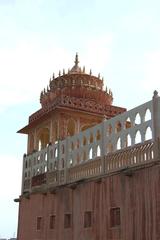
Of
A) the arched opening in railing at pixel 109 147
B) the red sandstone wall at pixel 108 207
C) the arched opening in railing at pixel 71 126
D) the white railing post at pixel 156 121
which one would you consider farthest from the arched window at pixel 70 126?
the white railing post at pixel 156 121

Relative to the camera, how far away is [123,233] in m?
11.6

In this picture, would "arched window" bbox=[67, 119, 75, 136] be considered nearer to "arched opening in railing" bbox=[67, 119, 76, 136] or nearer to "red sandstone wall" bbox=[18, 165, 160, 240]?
"arched opening in railing" bbox=[67, 119, 76, 136]

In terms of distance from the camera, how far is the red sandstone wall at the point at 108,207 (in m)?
10.8

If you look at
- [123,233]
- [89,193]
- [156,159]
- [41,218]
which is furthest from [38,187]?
[156,159]

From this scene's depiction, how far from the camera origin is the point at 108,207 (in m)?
12.5

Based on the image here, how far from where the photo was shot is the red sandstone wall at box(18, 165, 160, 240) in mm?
10773

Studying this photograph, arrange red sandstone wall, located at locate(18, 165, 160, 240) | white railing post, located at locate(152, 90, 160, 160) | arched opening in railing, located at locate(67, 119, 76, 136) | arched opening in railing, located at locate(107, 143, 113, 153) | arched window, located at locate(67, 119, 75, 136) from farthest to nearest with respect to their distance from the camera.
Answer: arched window, located at locate(67, 119, 75, 136) → arched opening in railing, located at locate(67, 119, 76, 136) → arched opening in railing, located at locate(107, 143, 113, 153) → white railing post, located at locate(152, 90, 160, 160) → red sandstone wall, located at locate(18, 165, 160, 240)

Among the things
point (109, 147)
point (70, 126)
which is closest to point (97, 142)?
point (109, 147)

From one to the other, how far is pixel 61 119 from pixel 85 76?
3209mm

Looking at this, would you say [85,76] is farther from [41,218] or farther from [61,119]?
[41,218]

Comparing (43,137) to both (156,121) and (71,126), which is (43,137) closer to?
(71,126)

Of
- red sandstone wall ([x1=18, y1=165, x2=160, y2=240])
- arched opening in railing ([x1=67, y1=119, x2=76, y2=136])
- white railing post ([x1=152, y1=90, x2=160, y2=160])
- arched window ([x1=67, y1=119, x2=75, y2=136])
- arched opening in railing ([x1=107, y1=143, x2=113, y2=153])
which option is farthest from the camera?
arched window ([x1=67, y1=119, x2=75, y2=136])

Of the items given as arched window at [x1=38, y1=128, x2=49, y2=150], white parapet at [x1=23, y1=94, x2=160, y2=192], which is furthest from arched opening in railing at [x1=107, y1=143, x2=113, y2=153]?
arched window at [x1=38, y1=128, x2=49, y2=150]

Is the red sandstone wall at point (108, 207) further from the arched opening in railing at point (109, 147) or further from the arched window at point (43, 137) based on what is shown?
the arched window at point (43, 137)
